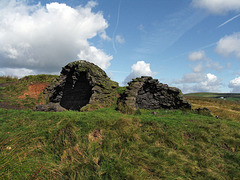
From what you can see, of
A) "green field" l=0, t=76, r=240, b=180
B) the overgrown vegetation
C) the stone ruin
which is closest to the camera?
"green field" l=0, t=76, r=240, b=180

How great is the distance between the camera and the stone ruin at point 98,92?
49.6 feet

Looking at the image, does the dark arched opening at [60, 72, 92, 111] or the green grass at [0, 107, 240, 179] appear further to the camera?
the dark arched opening at [60, 72, 92, 111]

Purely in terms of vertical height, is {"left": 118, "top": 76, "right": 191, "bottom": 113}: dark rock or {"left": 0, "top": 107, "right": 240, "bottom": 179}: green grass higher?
{"left": 118, "top": 76, "right": 191, "bottom": 113}: dark rock

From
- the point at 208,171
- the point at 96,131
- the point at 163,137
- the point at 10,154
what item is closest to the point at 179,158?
the point at 208,171

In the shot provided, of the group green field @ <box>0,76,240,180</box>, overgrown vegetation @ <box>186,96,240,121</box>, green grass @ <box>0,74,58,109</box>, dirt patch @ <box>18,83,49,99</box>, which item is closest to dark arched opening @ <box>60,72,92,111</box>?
green grass @ <box>0,74,58,109</box>

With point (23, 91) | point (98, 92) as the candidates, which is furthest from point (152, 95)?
point (23, 91)

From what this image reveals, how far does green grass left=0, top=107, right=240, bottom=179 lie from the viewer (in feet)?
12.6

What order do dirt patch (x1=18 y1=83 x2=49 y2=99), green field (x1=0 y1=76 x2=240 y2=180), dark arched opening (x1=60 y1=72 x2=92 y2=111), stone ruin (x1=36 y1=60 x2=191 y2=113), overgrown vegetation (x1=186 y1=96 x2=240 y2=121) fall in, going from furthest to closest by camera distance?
dark arched opening (x1=60 y1=72 x2=92 y2=111) < dirt patch (x1=18 y1=83 x2=49 y2=99) < overgrown vegetation (x1=186 y1=96 x2=240 y2=121) < stone ruin (x1=36 y1=60 x2=191 y2=113) < green field (x1=0 y1=76 x2=240 y2=180)

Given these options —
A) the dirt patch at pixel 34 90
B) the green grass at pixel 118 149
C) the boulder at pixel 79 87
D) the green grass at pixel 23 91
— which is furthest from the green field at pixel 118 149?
the dirt patch at pixel 34 90

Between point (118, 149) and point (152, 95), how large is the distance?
11.6 metres

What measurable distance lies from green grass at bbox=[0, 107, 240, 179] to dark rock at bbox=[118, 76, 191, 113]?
6433 millimetres

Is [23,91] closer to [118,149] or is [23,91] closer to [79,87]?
[79,87]

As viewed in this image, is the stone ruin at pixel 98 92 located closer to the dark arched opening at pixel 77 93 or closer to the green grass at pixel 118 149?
the dark arched opening at pixel 77 93

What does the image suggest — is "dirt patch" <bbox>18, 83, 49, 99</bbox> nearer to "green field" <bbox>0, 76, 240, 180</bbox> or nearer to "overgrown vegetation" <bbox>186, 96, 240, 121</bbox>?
"green field" <bbox>0, 76, 240, 180</bbox>
